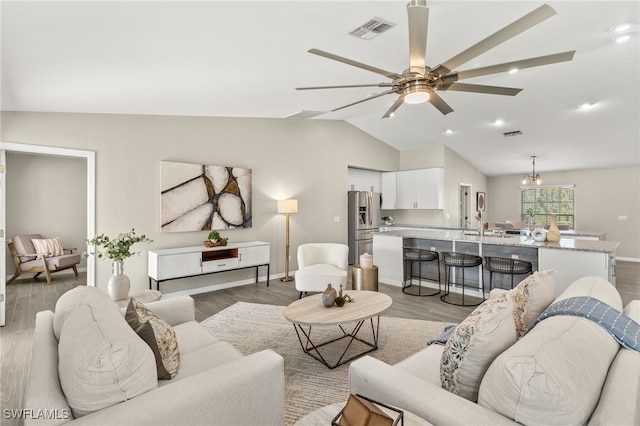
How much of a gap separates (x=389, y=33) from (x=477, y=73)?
1.02m

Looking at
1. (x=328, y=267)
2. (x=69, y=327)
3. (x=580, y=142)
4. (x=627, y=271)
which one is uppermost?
(x=580, y=142)

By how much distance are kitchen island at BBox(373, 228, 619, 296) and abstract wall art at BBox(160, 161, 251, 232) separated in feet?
7.73

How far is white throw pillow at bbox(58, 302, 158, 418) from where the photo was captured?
3.75 ft

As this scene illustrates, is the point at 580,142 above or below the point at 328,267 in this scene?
above

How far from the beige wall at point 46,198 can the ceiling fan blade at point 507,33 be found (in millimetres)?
7019

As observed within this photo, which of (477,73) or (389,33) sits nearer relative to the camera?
(477,73)

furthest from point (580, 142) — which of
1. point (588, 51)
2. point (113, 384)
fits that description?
point (113, 384)

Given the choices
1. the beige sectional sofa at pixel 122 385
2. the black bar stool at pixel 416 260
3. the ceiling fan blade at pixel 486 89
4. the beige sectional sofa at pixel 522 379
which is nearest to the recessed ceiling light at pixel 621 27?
the ceiling fan blade at pixel 486 89

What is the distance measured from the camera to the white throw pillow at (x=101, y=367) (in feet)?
3.75

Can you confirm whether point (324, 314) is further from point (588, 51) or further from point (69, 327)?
point (588, 51)

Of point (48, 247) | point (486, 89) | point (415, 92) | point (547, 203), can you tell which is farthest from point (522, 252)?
point (48, 247)

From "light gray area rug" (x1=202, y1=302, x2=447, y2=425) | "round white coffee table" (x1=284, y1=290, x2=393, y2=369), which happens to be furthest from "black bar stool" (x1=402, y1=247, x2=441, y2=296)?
"round white coffee table" (x1=284, y1=290, x2=393, y2=369)

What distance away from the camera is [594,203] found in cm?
825

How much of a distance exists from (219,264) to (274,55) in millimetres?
3015
